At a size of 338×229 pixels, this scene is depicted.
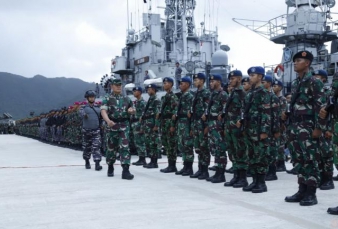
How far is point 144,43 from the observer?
25578 millimetres

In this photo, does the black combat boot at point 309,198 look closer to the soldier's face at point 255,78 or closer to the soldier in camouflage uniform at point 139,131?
the soldier's face at point 255,78

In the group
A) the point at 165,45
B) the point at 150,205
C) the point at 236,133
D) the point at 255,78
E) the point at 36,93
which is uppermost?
the point at 36,93

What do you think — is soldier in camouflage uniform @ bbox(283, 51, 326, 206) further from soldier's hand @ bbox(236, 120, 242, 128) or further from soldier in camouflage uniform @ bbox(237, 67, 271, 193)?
soldier's hand @ bbox(236, 120, 242, 128)

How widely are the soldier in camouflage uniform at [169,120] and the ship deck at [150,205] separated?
0.75 m

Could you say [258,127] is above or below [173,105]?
below

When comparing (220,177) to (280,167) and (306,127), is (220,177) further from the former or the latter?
(306,127)

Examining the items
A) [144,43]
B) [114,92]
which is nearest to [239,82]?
[114,92]

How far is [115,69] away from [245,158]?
21.8 meters

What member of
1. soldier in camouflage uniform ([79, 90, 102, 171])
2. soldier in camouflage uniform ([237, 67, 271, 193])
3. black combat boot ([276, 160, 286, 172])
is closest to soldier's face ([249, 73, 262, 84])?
soldier in camouflage uniform ([237, 67, 271, 193])

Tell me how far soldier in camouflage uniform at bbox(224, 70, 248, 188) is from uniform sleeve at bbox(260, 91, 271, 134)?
50 cm

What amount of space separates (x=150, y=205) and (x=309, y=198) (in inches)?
64.9

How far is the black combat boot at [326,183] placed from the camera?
18.3 ft

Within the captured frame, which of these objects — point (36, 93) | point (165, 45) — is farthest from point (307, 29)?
point (36, 93)

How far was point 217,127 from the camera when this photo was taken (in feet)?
20.7
